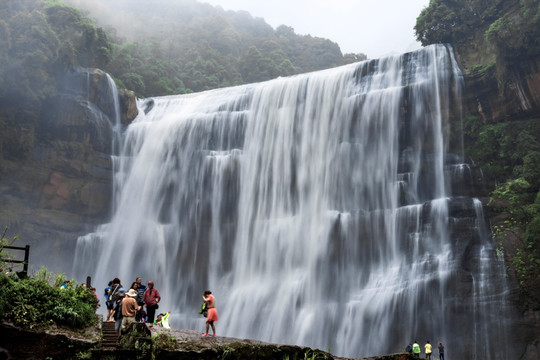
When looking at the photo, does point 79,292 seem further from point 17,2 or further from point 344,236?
point 17,2

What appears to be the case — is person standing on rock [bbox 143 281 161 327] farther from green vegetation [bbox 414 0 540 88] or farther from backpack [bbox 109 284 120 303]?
green vegetation [bbox 414 0 540 88]

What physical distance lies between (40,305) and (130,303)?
2.80 m

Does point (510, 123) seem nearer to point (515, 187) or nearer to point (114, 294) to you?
point (515, 187)

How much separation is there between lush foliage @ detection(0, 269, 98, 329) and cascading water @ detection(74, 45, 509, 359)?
12771 millimetres

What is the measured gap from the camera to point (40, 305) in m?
12.9

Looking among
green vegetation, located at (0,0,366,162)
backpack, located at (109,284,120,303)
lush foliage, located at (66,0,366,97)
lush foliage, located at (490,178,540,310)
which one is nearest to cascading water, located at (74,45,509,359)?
lush foliage, located at (490,178,540,310)

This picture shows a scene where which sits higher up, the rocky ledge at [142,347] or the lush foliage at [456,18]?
the lush foliage at [456,18]

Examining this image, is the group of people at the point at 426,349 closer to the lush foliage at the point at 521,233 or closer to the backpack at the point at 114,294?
the lush foliage at the point at 521,233

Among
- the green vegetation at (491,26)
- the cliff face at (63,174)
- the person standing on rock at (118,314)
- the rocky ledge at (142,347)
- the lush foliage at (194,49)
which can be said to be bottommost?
the rocky ledge at (142,347)

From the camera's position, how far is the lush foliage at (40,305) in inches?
483

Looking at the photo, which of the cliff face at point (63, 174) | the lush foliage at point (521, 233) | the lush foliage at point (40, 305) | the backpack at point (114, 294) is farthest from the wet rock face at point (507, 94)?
the cliff face at point (63, 174)

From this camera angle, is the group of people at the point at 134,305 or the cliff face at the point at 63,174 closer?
the group of people at the point at 134,305

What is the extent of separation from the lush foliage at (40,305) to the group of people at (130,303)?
2.56 ft

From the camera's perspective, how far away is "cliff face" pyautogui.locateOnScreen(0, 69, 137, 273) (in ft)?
102
